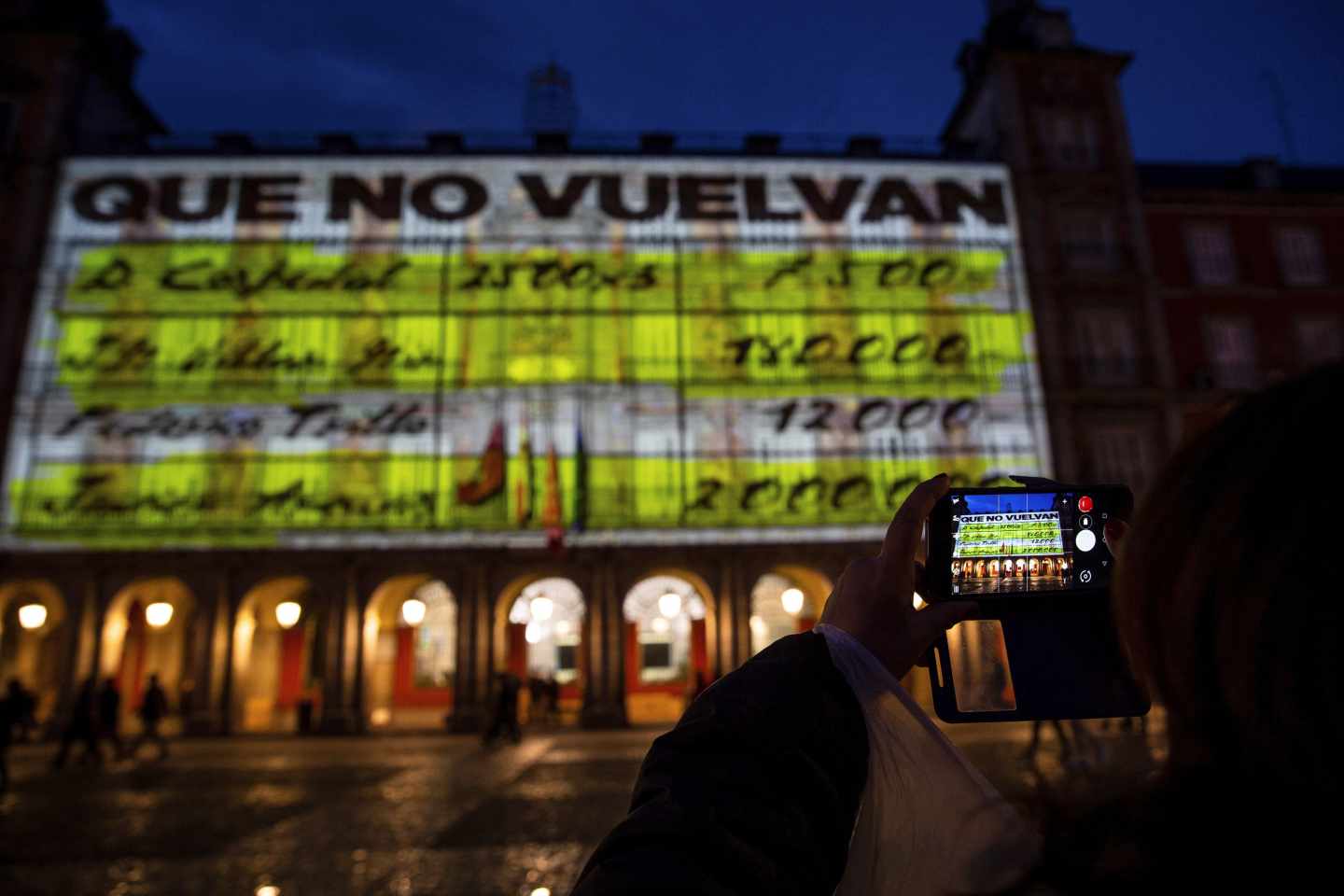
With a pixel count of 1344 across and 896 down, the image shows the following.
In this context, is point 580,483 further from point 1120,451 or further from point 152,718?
point 1120,451

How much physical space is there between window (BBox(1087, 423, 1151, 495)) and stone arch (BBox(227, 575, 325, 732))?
2367cm

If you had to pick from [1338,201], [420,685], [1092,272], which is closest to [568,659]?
[420,685]

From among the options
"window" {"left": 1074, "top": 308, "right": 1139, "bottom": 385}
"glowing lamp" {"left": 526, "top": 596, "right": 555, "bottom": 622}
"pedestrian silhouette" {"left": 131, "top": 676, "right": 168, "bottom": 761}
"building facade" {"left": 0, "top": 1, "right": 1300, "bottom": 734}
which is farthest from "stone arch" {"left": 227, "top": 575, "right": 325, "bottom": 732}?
"window" {"left": 1074, "top": 308, "right": 1139, "bottom": 385}

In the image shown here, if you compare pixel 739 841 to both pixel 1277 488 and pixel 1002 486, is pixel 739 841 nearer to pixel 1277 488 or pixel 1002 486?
pixel 1277 488

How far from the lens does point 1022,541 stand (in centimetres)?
148

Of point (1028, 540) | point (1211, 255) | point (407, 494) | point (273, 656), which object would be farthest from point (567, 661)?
point (1028, 540)

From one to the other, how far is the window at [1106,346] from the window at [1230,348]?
3.11 metres

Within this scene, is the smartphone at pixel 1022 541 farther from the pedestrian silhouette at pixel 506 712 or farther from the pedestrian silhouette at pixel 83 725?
the pedestrian silhouette at pixel 83 725

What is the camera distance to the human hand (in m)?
1.18

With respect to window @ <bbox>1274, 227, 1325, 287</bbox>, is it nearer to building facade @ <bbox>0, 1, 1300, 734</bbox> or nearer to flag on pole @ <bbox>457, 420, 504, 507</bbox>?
building facade @ <bbox>0, 1, 1300, 734</bbox>

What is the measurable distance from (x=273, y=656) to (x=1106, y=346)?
29358 millimetres

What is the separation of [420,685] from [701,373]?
14232mm

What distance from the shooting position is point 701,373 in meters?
25.3

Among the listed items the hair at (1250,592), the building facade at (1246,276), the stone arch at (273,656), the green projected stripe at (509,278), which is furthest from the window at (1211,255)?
the hair at (1250,592)
